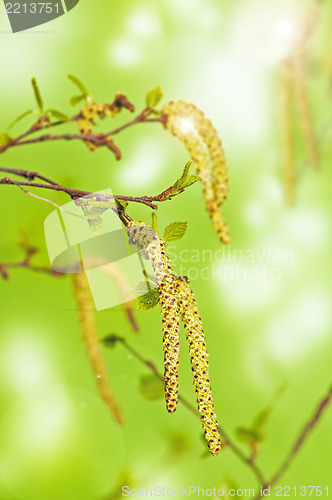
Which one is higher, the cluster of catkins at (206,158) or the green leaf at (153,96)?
the green leaf at (153,96)

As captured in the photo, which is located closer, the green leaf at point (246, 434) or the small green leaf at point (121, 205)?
the small green leaf at point (121, 205)

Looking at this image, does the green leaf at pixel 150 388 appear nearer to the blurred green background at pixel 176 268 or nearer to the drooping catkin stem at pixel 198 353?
the blurred green background at pixel 176 268

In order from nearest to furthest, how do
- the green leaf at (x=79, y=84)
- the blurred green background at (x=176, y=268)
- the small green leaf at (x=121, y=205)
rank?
the small green leaf at (x=121, y=205), the green leaf at (x=79, y=84), the blurred green background at (x=176, y=268)

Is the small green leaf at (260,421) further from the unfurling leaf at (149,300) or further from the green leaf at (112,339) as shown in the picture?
the unfurling leaf at (149,300)

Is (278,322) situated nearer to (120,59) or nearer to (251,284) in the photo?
(251,284)

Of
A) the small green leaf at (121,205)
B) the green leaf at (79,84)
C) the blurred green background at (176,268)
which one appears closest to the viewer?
the small green leaf at (121,205)

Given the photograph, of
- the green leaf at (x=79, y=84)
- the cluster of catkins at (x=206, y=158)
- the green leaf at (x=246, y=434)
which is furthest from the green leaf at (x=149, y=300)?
the green leaf at (x=246, y=434)

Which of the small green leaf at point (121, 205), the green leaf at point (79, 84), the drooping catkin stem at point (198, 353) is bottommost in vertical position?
the drooping catkin stem at point (198, 353)

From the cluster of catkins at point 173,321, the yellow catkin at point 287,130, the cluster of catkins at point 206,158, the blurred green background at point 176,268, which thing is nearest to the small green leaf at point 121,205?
the cluster of catkins at point 173,321

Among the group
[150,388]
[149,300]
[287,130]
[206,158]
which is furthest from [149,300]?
[287,130]
